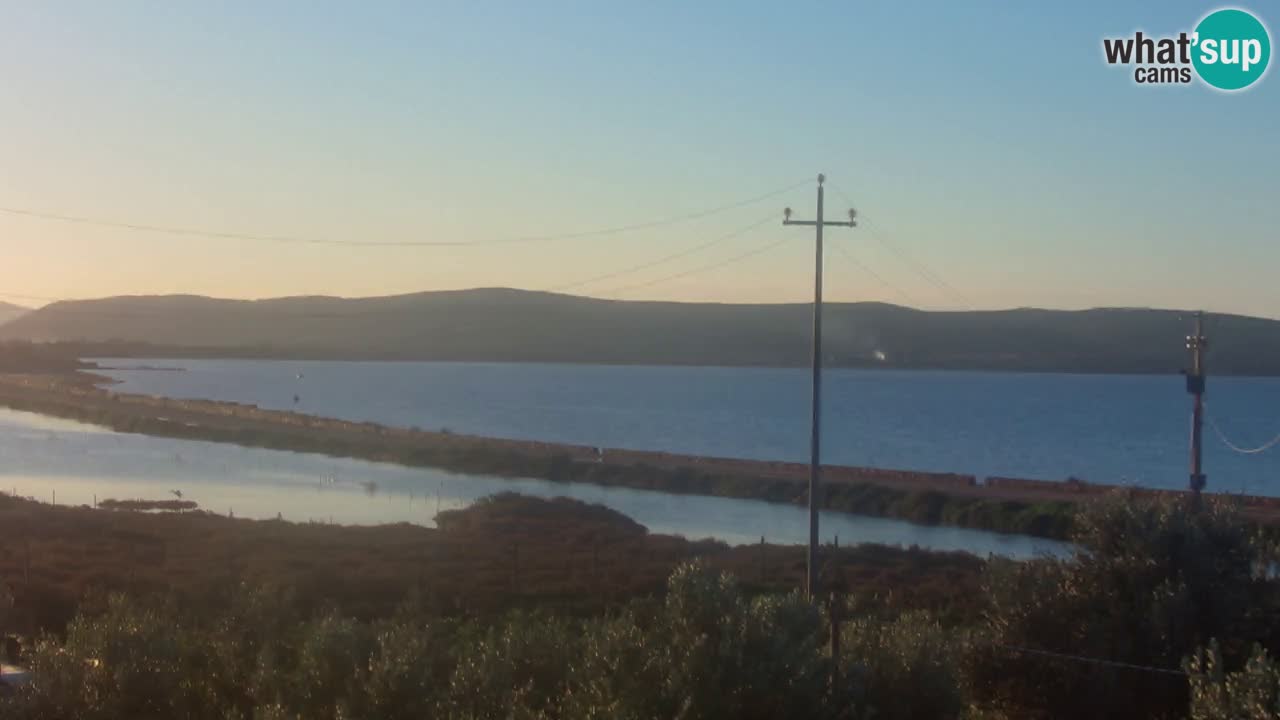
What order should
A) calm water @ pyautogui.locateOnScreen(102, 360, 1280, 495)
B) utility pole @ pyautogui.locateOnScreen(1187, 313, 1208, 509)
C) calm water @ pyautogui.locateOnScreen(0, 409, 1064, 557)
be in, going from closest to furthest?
utility pole @ pyautogui.locateOnScreen(1187, 313, 1208, 509) → calm water @ pyautogui.locateOnScreen(0, 409, 1064, 557) → calm water @ pyautogui.locateOnScreen(102, 360, 1280, 495)

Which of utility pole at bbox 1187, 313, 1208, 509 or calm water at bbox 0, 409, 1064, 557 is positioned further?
calm water at bbox 0, 409, 1064, 557

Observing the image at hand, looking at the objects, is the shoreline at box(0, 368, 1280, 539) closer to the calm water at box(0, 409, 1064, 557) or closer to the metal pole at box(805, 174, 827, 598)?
the calm water at box(0, 409, 1064, 557)

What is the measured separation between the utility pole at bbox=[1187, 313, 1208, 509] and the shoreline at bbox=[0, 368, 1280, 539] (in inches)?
497

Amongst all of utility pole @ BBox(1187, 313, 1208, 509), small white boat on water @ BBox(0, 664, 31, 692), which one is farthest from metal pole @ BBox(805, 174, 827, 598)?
small white boat on water @ BBox(0, 664, 31, 692)

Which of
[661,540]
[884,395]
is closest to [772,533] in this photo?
[661,540]

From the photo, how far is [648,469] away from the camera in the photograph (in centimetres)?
6712

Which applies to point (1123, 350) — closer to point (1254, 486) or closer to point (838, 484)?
point (1254, 486)

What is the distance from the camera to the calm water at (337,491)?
161 feet

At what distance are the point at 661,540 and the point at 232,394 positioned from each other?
126 meters

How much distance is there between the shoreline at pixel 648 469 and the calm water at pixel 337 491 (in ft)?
5.02

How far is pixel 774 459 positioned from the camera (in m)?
84.4

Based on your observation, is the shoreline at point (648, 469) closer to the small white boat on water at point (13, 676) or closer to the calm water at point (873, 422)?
the calm water at point (873, 422)

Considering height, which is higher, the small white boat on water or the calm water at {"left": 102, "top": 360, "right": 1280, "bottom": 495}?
the calm water at {"left": 102, "top": 360, "right": 1280, "bottom": 495}

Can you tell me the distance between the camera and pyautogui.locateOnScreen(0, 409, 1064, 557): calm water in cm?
4900
